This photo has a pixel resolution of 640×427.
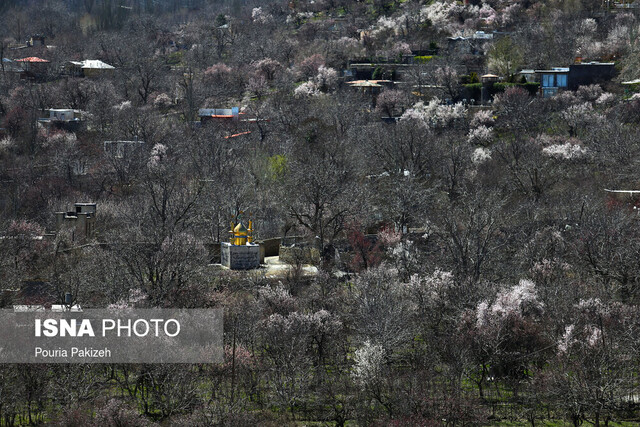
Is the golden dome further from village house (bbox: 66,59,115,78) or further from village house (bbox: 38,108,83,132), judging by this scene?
village house (bbox: 66,59,115,78)

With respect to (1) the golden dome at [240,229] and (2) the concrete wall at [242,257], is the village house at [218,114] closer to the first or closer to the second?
(1) the golden dome at [240,229]

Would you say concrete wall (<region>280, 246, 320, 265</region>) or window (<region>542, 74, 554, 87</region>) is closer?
concrete wall (<region>280, 246, 320, 265</region>)

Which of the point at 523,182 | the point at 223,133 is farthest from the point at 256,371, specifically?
the point at 223,133

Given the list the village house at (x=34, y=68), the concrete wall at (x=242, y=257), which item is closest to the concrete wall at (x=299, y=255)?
the concrete wall at (x=242, y=257)

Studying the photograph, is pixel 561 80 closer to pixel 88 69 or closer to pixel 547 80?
pixel 547 80

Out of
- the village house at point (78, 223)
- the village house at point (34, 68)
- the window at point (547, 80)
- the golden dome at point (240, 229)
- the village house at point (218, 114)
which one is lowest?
the village house at point (218, 114)

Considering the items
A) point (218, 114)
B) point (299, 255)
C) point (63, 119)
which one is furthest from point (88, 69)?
point (299, 255)

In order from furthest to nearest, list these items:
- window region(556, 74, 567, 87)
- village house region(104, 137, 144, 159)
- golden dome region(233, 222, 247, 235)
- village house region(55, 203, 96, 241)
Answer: window region(556, 74, 567, 87), village house region(104, 137, 144, 159), village house region(55, 203, 96, 241), golden dome region(233, 222, 247, 235)

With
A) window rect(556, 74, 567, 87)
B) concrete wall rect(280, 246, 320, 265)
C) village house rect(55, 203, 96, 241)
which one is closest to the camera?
concrete wall rect(280, 246, 320, 265)

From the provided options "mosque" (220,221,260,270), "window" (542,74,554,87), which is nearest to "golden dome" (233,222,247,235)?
"mosque" (220,221,260,270)
